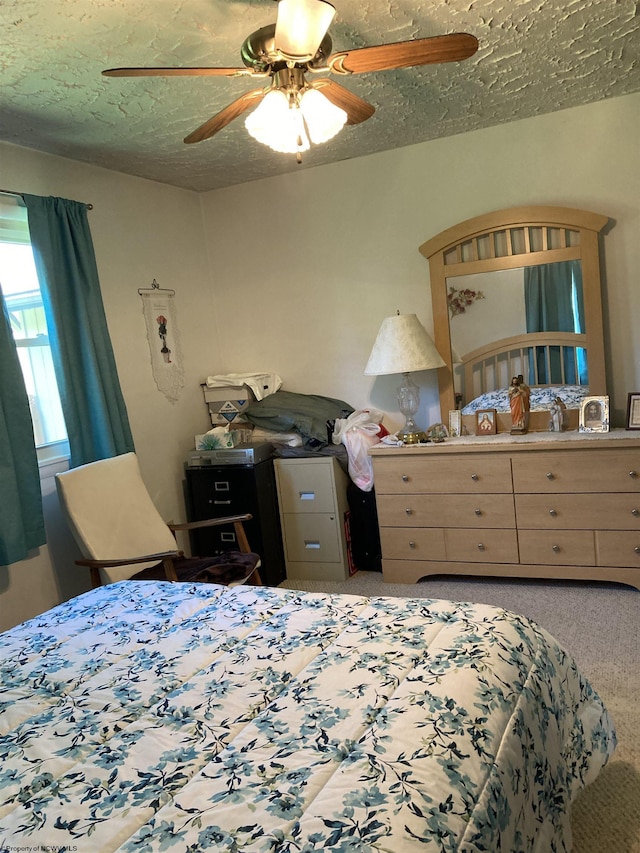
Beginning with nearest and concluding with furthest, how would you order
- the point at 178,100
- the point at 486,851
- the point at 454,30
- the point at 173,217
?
the point at 486,851, the point at 454,30, the point at 178,100, the point at 173,217

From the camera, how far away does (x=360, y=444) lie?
3.76 m

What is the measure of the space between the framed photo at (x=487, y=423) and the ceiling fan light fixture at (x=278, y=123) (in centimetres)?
209

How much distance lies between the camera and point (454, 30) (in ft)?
8.03

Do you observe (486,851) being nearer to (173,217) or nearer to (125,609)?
(125,609)

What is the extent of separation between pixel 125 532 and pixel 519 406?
214 centimetres

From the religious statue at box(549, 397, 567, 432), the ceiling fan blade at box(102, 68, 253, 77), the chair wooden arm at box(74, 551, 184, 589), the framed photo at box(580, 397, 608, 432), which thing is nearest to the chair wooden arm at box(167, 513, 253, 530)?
the chair wooden arm at box(74, 551, 184, 589)

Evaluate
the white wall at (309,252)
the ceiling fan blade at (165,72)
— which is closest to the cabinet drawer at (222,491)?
the white wall at (309,252)

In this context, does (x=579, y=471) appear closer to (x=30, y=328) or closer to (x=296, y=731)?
(x=296, y=731)

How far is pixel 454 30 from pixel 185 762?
2536 millimetres

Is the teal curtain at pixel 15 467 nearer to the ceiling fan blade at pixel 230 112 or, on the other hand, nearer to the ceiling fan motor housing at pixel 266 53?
the ceiling fan blade at pixel 230 112

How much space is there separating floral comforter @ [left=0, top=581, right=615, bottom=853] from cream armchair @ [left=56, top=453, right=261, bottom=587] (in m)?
0.95

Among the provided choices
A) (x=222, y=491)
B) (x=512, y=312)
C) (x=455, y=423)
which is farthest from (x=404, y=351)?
(x=222, y=491)

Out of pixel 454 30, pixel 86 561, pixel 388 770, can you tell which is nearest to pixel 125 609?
pixel 86 561

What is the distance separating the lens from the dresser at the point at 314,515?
384 centimetres
